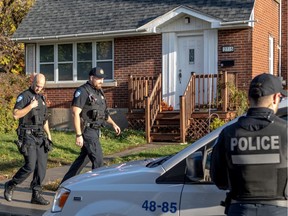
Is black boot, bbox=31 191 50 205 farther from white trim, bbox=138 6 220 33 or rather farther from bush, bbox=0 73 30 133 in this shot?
white trim, bbox=138 6 220 33

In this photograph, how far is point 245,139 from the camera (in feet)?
10.9

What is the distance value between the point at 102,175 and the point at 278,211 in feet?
5.82

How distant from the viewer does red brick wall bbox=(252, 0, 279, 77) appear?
15.0 metres

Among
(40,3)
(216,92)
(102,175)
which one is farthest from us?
(40,3)

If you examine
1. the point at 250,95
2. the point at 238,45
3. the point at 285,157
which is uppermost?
the point at 238,45

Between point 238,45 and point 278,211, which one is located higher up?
point 238,45

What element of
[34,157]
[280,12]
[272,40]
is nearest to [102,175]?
[34,157]

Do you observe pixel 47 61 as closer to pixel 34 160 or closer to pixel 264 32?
pixel 264 32

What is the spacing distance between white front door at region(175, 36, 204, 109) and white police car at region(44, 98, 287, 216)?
35.7ft

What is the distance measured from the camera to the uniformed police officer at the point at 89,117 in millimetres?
7199

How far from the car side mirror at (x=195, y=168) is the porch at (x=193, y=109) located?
9.32 metres

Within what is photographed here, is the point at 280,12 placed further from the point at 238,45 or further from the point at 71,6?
the point at 71,6

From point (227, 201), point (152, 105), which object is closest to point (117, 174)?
point (227, 201)

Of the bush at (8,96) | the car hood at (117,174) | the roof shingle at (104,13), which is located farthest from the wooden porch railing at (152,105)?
the car hood at (117,174)
